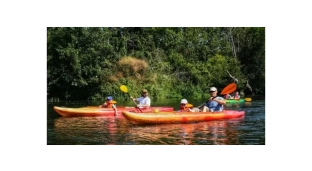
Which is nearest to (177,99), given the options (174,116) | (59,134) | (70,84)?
→ (70,84)

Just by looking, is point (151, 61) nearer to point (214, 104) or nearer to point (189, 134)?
point (214, 104)

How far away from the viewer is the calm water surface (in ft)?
23.0

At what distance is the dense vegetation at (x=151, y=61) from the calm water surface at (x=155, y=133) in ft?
20.0

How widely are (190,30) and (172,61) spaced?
7.24ft

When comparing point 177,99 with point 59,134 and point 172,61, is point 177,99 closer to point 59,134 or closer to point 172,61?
point 172,61

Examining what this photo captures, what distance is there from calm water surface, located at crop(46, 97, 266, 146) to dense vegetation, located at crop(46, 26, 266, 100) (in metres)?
6.08

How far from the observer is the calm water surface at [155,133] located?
7.01m

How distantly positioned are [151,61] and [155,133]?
12.1m

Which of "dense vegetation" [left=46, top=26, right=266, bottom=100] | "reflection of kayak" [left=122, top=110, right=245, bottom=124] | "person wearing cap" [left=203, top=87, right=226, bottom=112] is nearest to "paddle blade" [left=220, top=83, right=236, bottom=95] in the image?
"person wearing cap" [left=203, top=87, right=226, bottom=112]

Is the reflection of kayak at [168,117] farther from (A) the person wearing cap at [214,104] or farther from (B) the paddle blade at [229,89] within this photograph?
(B) the paddle blade at [229,89]

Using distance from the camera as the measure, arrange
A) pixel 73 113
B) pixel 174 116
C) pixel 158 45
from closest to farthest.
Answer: pixel 174 116 → pixel 73 113 → pixel 158 45
